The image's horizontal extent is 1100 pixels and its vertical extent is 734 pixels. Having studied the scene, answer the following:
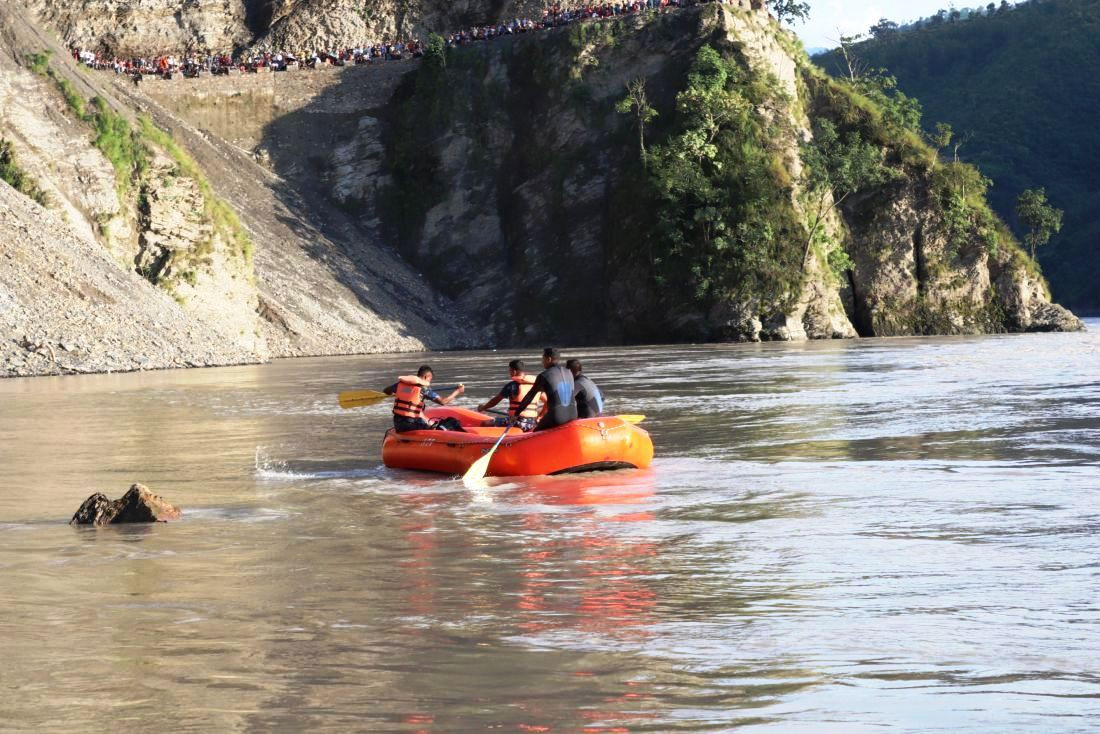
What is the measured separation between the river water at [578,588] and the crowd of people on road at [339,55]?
65086 millimetres

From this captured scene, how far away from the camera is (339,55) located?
96.4 metres

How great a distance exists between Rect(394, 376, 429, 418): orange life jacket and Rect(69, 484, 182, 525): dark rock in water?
6784 mm

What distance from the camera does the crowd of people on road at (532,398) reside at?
2161cm

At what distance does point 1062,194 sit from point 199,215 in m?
108

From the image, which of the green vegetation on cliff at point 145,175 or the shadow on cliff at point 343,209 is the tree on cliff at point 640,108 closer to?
the shadow on cliff at point 343,209

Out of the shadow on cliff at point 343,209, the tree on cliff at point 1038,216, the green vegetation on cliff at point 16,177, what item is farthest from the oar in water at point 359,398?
the tree on cliff at point 1038,216

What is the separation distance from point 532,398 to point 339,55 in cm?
7737

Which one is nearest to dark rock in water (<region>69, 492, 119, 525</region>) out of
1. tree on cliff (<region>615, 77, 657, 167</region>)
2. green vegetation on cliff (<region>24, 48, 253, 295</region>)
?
green vegetation on cliff (<region>24, 48, 253, 295</region>)

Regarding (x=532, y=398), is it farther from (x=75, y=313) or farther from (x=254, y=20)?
(x=254, y=20)

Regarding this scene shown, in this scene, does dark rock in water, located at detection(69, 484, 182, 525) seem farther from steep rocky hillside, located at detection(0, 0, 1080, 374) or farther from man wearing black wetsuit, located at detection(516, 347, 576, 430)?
steep rocky hillside, located at detection(0, 0, 1080, 374)

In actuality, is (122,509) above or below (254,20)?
below

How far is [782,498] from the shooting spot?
18094 mm

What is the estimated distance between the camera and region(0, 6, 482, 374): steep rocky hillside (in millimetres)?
53156

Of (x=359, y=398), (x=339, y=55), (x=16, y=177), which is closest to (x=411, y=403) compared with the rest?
(x=359, y=398)
